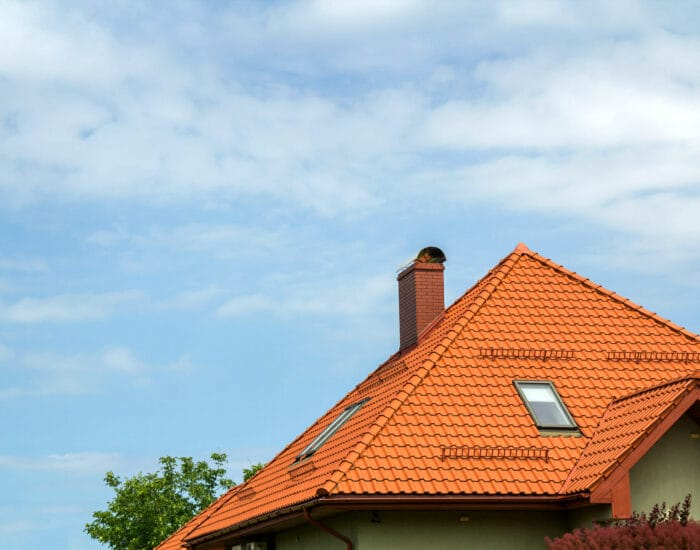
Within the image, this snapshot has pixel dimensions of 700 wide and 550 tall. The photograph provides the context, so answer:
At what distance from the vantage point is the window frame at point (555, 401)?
59.1 ft

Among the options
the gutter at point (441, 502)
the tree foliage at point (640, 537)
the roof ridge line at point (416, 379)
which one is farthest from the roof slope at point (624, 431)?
the roof ridge line at point (416, 379)

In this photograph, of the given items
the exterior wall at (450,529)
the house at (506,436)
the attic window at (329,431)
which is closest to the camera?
the house at (506,436)

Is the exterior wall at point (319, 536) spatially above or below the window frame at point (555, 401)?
below

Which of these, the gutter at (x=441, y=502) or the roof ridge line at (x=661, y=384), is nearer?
the gutter at (x=441, y=502)

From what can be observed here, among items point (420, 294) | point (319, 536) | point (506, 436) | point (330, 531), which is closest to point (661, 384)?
point (506, 436)

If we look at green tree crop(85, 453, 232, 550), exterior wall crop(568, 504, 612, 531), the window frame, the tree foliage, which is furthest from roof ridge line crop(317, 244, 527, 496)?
green tree crop(85, 453, 232, 550)

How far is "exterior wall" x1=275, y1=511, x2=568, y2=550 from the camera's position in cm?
1661

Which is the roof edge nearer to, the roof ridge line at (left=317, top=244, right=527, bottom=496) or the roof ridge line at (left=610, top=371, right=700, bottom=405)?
the roof ridge line at (left=610, top=371, right=700, bottom=405)

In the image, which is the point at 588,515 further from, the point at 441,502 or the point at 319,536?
the point at 319,536

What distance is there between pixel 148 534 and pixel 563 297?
91.9ft

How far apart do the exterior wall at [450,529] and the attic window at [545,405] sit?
1554 mm

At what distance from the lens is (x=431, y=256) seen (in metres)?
24.6

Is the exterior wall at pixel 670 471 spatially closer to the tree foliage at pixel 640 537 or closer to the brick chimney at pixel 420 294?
the tree foliage at pixel 640 537

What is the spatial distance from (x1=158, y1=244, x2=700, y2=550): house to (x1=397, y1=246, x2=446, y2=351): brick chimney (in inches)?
36.0
